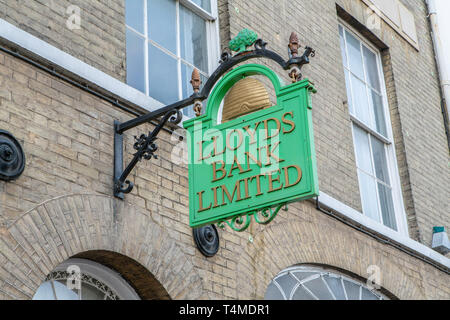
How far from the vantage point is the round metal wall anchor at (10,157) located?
5.64 m

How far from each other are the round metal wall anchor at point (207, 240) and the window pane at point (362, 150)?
361cm

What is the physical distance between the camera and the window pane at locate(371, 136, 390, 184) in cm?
1077

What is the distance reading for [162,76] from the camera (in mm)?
7852

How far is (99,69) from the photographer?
686 centimetres

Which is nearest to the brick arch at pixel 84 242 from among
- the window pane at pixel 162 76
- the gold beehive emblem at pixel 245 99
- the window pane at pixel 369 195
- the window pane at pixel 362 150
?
the gold beehive emblem at pixel 245 99

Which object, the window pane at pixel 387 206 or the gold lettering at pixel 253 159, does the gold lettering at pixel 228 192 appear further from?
the window pane at pixel 387 206

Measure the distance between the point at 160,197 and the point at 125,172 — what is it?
0.56 meters

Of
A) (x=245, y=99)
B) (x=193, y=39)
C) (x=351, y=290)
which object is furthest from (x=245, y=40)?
(x=351, y=290)

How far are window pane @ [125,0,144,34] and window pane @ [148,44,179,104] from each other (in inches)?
9.0

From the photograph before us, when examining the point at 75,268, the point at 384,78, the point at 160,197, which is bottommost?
the point at 75,268

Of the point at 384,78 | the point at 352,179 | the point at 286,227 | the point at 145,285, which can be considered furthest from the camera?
the point at 384,78
